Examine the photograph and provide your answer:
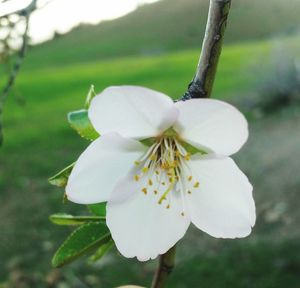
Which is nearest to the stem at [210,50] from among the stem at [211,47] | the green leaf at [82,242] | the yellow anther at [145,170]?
the stem at [211,47]

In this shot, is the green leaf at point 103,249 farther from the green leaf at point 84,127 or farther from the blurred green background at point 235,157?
the blurred green background at point 235,157

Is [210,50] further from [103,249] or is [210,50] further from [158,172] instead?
[103,249]

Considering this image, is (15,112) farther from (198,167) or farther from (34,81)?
(198,167)

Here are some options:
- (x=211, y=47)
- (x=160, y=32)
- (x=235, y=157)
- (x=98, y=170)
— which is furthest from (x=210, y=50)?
(x=160, y=32)

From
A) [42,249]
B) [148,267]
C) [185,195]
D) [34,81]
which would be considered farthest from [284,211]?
[34,81]

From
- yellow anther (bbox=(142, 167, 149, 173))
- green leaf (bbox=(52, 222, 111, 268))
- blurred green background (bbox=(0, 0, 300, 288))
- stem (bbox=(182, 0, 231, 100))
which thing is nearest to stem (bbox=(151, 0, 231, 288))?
stem (bbox=(182, 0, 231, 100))
